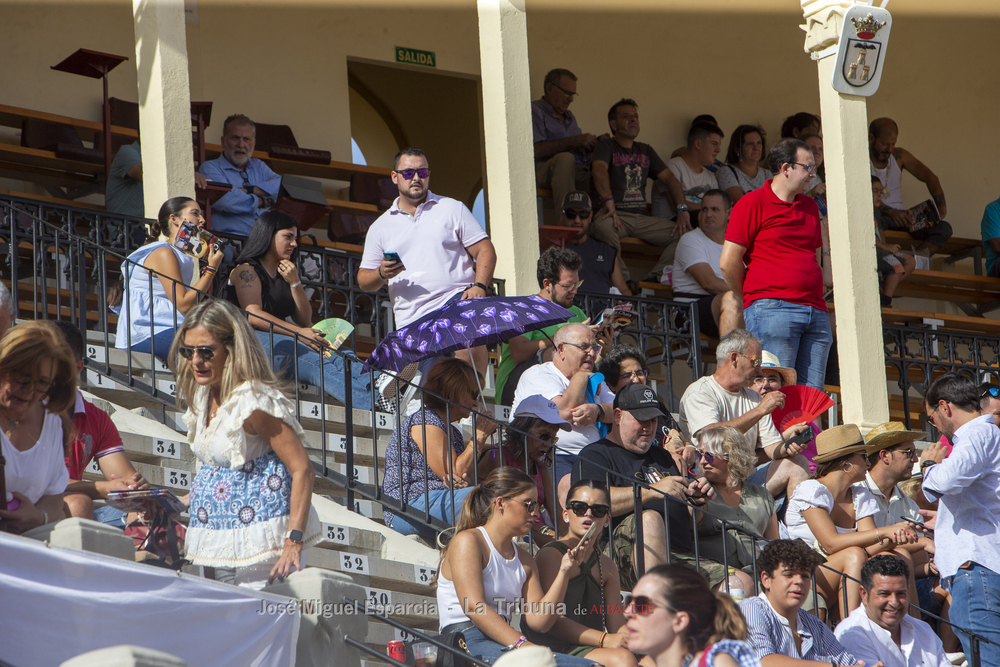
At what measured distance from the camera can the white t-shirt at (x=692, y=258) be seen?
1019 cm

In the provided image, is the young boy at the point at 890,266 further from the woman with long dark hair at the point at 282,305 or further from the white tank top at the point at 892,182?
the woman with long dark hair at the point at 282,305

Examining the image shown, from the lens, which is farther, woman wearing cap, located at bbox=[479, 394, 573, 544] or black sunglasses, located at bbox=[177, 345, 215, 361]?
woman wearing cap, located at bbox=[479, 394, 573, 544]

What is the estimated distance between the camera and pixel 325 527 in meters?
6.20

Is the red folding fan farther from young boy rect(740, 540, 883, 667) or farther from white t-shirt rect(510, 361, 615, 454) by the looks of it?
young boy rect(740, 540, 883, 667)

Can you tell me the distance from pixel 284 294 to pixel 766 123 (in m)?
7.20

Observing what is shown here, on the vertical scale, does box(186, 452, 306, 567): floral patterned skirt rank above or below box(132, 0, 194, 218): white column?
below

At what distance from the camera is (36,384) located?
4.71 metres

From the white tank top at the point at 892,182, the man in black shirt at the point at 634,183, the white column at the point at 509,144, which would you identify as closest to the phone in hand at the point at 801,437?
the white column at the point at 509,144

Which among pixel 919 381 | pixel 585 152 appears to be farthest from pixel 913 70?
pixel 585 152

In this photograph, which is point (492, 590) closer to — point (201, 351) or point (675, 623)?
point (675, 623)

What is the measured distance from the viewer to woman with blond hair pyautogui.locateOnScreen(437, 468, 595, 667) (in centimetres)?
518

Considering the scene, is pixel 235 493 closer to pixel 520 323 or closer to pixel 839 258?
pixel 520 323

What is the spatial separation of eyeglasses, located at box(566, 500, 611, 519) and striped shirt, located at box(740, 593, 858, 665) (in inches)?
26.2

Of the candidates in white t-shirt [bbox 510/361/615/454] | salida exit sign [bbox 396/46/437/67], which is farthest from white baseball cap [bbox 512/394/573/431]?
salida exit sign [bbox 396/46/437/67]
